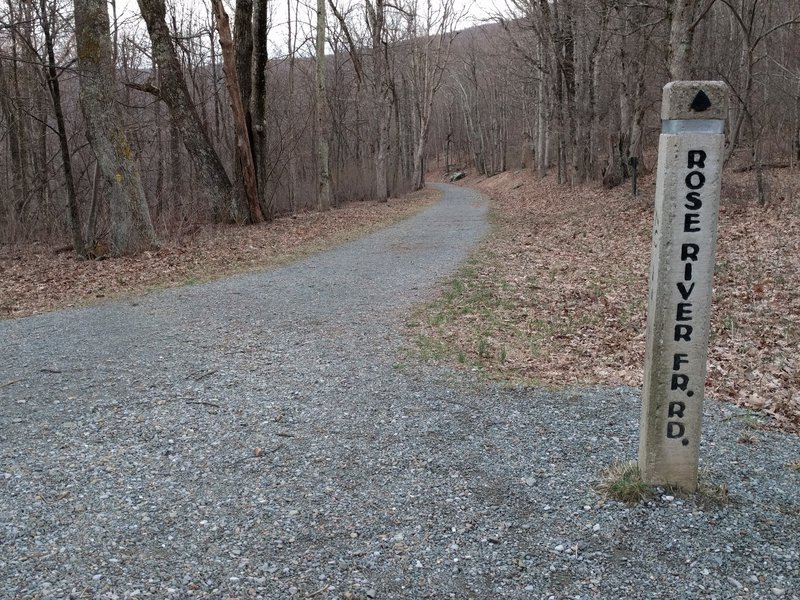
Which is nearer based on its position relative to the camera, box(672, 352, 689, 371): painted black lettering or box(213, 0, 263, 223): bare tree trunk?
box(672, 352, 689, 371): painted black lettering

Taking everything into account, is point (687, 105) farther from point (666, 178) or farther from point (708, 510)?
point (708, 510)

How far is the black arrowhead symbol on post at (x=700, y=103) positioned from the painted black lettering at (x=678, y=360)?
114 cm

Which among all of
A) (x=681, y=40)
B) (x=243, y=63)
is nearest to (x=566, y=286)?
(x=681, y=40)

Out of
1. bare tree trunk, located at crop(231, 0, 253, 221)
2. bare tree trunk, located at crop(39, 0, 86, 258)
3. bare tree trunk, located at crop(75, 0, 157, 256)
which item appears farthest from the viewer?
bare tree trunk, located at crop(231, 0, 253, 221)

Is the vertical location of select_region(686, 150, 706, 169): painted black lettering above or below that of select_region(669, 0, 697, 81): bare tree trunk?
below

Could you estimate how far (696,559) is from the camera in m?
2.73

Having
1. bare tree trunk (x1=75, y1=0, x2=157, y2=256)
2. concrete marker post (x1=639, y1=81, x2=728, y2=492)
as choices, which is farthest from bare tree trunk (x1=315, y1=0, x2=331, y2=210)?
concrete marker post (x1=639, y1=81, x2=728, y2=492)

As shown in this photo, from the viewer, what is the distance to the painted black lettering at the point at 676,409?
3.07 m

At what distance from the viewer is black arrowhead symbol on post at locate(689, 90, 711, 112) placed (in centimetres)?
270

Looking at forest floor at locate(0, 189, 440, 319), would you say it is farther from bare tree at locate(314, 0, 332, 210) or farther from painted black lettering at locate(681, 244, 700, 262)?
painted black lettering at locate(681, 244, 700, 262)

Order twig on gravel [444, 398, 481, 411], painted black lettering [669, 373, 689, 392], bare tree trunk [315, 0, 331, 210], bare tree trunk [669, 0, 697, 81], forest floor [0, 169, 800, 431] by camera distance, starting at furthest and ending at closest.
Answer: bare tree trunk [315, 0, 331, 210], bare tree trunk [669, 0, 697, 81], forest floor [0, 169, 800, 431], twig on gravel [444, 398, 481, 411], painted black lettering [669, 373, 689, 392]

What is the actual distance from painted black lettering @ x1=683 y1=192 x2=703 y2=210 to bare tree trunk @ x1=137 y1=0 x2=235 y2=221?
50.8 ft

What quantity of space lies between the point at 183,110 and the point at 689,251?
619 inches

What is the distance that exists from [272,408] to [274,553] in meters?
1.86
